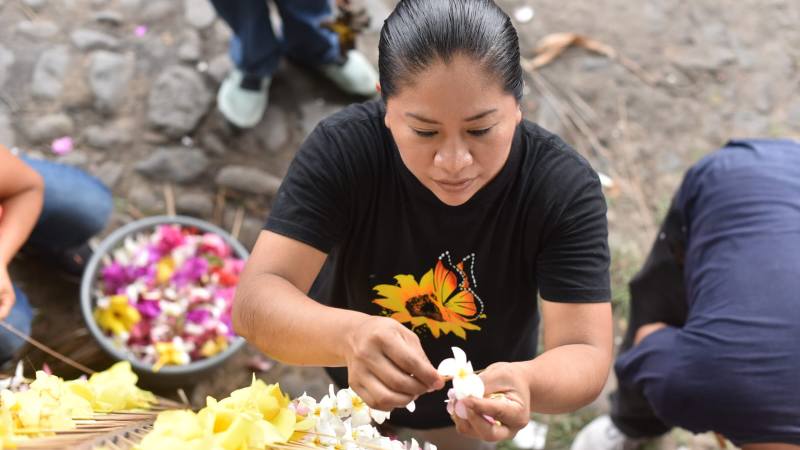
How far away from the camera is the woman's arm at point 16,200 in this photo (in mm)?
1919

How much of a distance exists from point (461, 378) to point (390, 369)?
0.32ft

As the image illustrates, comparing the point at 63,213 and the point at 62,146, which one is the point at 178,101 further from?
the point at 63,213

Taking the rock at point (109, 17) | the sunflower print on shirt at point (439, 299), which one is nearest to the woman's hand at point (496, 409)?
the sunflower print on shirt at point (439, 299)

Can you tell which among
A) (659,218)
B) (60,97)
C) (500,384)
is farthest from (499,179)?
(60,97)

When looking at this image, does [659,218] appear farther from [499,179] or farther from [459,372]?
[459,372]

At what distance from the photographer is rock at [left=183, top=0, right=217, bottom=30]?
3311mm

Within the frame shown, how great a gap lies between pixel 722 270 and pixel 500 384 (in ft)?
2.98

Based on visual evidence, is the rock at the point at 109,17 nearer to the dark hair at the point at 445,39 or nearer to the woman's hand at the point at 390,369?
the dark hair at the point at 445,39

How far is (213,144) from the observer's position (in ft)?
10.1

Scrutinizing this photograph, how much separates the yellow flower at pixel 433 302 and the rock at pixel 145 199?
1559 millimetres

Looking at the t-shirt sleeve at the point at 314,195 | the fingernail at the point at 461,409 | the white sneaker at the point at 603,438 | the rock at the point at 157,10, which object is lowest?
the white sneaker at the point at 603,438

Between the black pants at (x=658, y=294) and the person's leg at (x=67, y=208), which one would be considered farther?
the person's leg at (x=67, y=208)

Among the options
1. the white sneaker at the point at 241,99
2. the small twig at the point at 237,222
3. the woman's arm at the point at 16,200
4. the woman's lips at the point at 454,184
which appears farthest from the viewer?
the white sneaker at the point at 241,99

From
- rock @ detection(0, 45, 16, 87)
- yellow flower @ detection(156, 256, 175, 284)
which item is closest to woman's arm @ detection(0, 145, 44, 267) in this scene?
yellow flower @ detection(156, 256, 175, 284)
